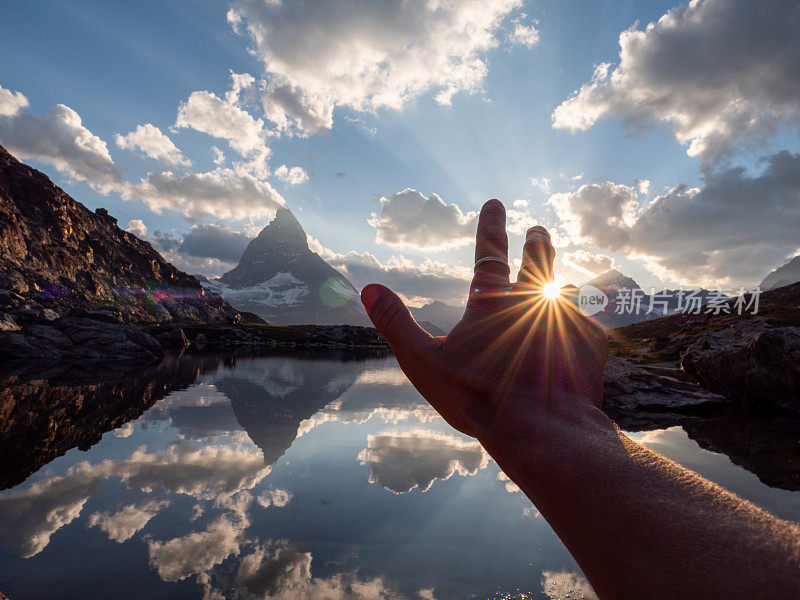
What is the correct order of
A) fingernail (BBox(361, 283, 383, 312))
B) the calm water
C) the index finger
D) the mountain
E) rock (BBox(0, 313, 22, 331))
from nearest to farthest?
the index finger, fingernail (BBox(361, 283, 383, 312)), the calm water, rock (BBox(0, 313, 22, 331)), the mountain

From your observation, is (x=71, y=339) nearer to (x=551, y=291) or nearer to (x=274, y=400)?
(x=274, y=400)

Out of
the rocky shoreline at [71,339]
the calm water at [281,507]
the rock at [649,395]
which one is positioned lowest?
the rocky shoreline at [71,339]

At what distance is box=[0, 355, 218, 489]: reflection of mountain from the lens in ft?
27.9

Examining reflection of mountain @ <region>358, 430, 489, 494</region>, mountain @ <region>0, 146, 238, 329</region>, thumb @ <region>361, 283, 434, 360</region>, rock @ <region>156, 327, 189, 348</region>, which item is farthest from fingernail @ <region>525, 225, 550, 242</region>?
rock @ <region>156, 327, 189, 348</region>

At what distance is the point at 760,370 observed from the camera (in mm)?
18125

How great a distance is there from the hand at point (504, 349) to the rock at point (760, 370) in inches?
902

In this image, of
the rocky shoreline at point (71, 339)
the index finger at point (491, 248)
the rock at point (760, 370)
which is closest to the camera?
the index finger at point (491, 248)

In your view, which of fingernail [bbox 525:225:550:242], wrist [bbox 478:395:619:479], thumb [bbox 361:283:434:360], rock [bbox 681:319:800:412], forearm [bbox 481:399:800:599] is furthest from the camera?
rock [bbox 681:319:800:412]

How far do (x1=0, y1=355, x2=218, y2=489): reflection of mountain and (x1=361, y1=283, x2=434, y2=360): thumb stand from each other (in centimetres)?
912

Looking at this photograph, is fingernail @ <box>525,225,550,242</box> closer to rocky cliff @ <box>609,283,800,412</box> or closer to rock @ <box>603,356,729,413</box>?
rock @ <box>603,356,729,413</box>

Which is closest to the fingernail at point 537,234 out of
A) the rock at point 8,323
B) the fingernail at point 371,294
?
the fingernail at point 371,294

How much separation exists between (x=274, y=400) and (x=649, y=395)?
19.1 metres

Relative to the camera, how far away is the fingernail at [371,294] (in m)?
3.15

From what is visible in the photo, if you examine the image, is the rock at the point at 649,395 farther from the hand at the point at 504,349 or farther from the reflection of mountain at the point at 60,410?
the reflection of mountain at the point at 60,410
